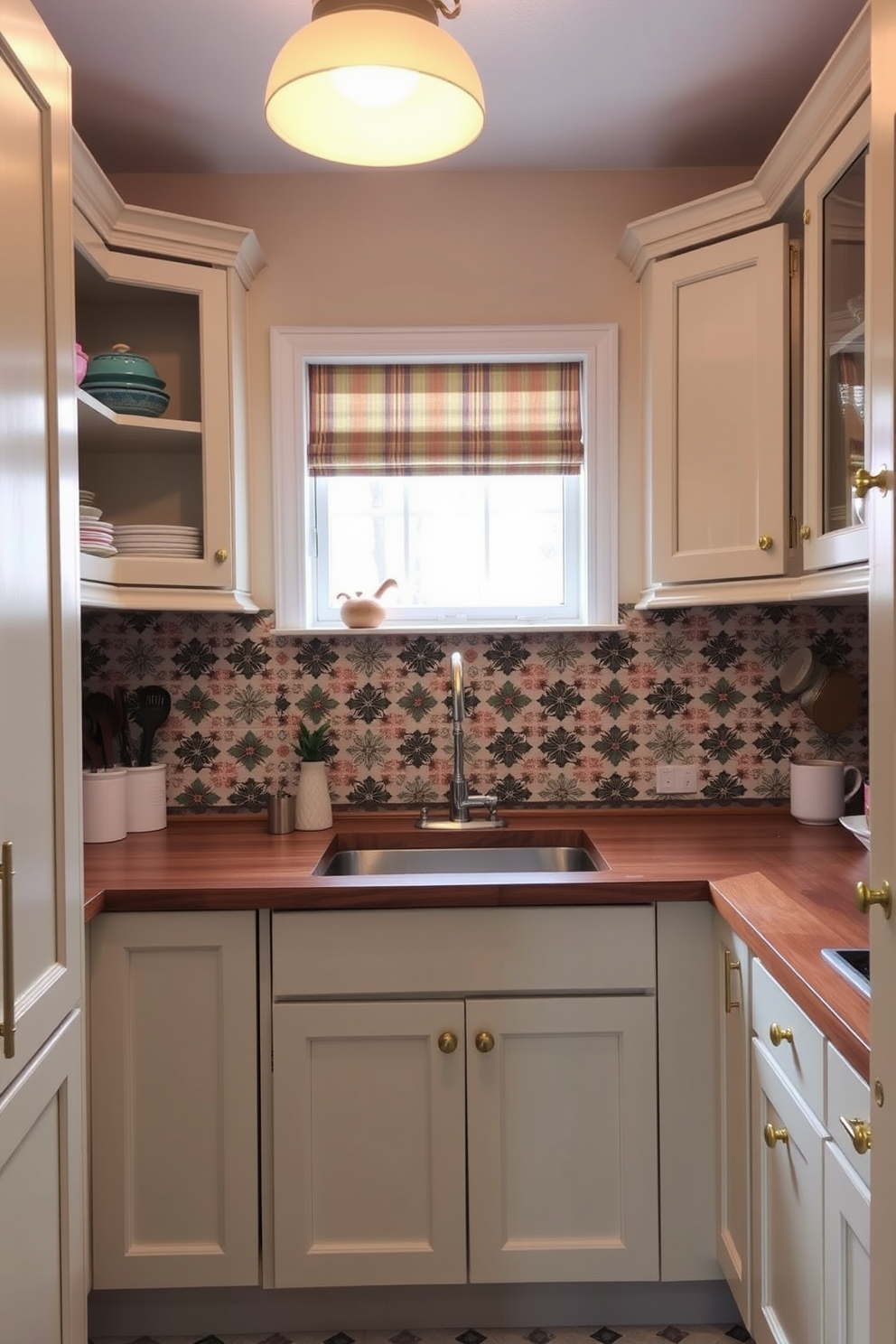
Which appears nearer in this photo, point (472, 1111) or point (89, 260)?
point (472, 1111)

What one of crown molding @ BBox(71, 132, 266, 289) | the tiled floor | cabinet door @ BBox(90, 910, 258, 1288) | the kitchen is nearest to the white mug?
the kitchen

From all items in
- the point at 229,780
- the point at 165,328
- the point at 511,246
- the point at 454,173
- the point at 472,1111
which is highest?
the point at 454,173

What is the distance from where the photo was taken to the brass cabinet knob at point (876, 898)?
0.97 metres

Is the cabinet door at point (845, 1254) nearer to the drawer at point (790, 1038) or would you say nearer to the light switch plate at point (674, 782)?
the drawer at point (790, 1038)

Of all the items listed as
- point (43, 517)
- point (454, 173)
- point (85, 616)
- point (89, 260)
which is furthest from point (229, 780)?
point (454, 173)

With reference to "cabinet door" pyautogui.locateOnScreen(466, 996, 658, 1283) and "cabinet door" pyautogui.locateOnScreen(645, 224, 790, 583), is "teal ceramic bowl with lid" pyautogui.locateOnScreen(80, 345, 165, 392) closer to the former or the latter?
"cabinet door" pyautogui.locateOnScreen(645, 224, 790, 583)

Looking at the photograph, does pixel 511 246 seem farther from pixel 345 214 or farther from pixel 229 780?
pixel 229 780

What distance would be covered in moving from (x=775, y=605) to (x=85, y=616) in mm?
1735

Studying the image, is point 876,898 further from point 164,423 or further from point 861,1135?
point 164,423

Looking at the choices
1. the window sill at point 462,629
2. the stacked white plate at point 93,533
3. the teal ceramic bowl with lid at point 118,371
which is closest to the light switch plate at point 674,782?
the window sill at point 462,629

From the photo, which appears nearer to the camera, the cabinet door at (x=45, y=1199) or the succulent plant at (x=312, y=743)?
the cabinet door at (x=45, y=1199)

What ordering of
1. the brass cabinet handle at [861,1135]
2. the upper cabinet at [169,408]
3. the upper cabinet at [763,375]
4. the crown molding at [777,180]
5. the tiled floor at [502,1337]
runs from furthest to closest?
the upper cabinet at [169,408] → the tiled floor at [502,1337] → the upper cabinet at [763,375] → the crown molding at [777,180] → the brass cabinet handle at [861,1135]

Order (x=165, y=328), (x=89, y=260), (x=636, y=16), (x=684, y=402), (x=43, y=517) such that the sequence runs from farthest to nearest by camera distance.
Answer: (x=165, y=328) → (x=684, y=402) → (x=89, y=260) → (x=636, y=16) → (x=43, y=517)

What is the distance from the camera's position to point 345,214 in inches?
102
